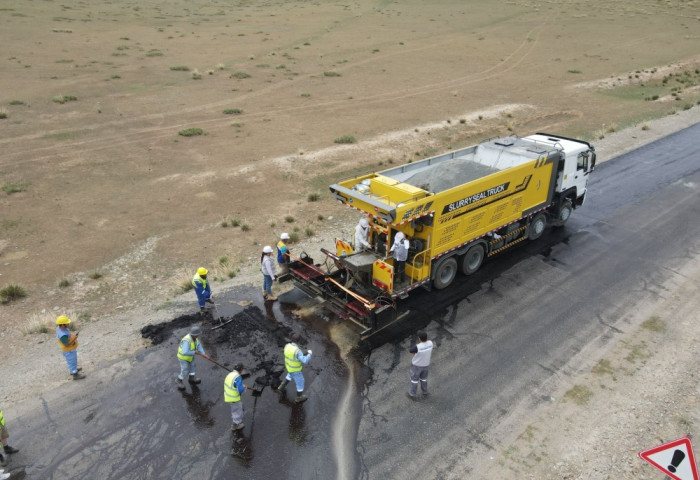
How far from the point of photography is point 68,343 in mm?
9836

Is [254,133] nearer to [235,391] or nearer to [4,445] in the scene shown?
[235,391]

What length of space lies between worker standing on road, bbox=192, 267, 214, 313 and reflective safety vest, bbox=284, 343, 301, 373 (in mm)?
3676

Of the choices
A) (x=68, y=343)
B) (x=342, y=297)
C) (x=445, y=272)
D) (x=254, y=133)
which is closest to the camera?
(x=68, y=343)

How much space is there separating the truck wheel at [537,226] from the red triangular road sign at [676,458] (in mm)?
9904

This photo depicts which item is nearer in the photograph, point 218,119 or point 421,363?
point 421,363

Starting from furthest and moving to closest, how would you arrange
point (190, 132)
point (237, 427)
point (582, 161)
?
point (190, 132)
point (582, 161)
point (237, 427)

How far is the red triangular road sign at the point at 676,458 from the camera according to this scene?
18.5ft

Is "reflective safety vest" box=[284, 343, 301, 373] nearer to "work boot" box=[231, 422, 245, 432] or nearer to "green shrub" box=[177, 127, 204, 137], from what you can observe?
"work boot" box=[231, 422, 245, 432]

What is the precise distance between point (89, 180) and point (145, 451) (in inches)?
676

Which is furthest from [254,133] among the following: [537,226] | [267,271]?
[537,226]

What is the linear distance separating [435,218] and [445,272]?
2096 mm

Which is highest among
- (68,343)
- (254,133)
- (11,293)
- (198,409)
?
(68,343)

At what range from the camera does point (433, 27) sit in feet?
208

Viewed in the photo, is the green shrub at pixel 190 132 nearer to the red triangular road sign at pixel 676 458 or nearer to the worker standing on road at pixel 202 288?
the worker standing on road at pixel 202 288
